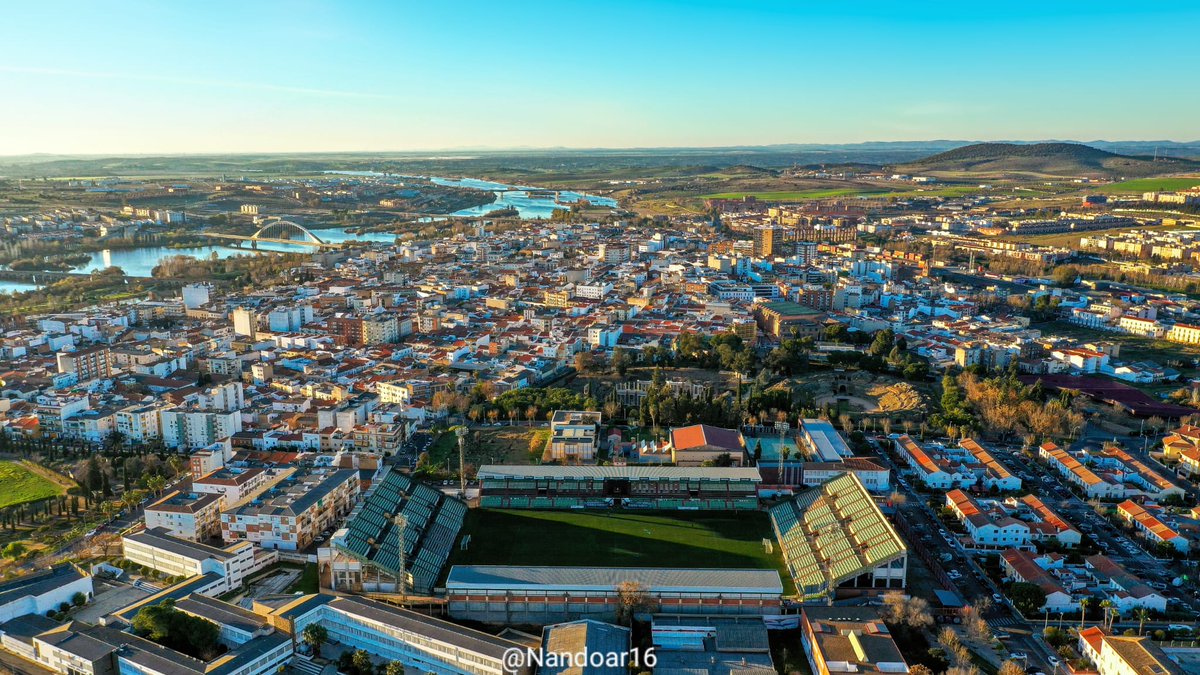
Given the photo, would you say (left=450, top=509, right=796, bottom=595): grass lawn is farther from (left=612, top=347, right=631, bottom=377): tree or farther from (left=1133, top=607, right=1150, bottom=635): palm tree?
(left=612, top=347, right=631, bottom=377): tree

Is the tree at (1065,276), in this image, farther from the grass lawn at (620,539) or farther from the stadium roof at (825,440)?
the grass lawn at (620,539)

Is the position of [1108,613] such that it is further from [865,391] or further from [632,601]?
[865,391]

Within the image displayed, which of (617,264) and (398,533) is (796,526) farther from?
(617,264)

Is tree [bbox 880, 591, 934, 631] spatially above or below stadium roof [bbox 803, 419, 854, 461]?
below

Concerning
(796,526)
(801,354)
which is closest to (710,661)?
(796,526)

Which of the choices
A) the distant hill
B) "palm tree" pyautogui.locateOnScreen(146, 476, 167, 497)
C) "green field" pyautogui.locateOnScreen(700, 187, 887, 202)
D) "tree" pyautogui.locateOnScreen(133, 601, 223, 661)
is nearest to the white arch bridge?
"palm tree" pyautogui.locateOnScreen(146, 476, 167, 497)

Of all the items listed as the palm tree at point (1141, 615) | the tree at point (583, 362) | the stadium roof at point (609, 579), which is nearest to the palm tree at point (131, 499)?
the stadium roof at point (609, 579)

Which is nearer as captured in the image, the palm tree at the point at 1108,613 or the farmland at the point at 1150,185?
the palm tree at the point at 1108,613
